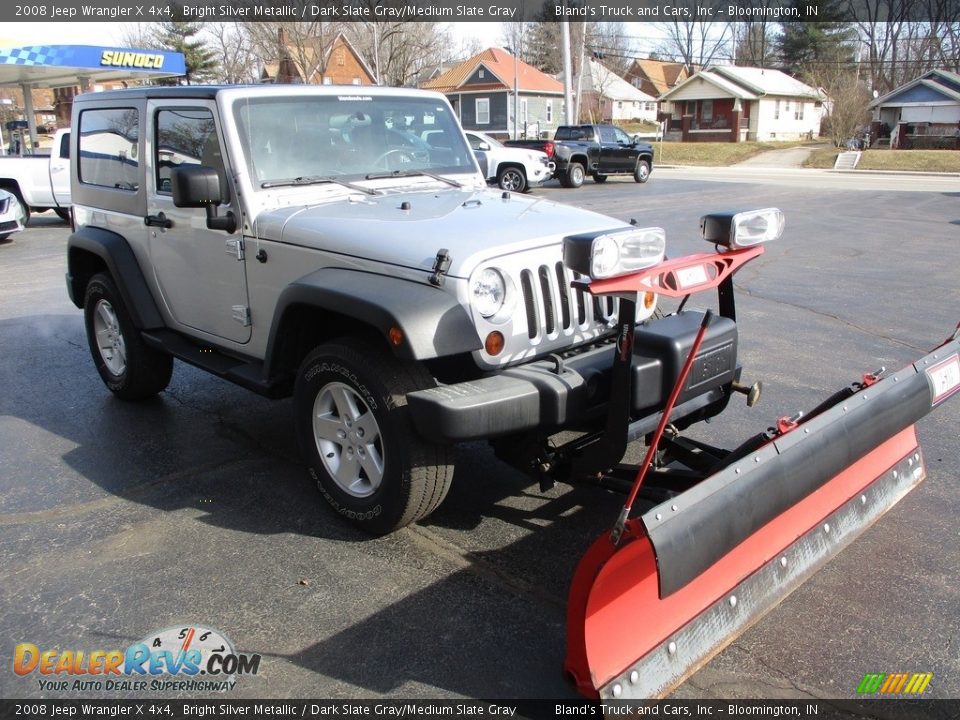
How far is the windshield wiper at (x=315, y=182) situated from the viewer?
4.25m

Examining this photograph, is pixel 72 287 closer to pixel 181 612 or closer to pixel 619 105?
pixel 181 612

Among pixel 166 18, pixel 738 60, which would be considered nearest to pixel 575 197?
pixel 166 18

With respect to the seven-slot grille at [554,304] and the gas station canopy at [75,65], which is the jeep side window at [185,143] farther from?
the gas station canopy at [75,65]

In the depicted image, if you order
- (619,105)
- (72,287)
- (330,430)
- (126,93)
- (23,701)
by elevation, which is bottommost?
(23,701)

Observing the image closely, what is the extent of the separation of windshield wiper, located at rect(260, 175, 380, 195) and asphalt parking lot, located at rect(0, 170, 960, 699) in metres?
1.57

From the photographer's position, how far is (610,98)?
72875 mm

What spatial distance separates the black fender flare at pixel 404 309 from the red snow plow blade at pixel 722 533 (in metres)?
0.68

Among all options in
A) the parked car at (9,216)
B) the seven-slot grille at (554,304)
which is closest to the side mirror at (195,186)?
the seven-slot grille at (554,304)

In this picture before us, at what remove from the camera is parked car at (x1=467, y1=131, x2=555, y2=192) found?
2156 centimetres

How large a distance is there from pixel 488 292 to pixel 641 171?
2458 centimetres

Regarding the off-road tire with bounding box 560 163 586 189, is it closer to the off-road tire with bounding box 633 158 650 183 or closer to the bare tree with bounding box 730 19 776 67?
the off-road tire with bounding box 633 158 650 183

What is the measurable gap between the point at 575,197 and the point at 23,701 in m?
19.8

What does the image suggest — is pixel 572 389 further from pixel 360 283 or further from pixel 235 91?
pixel 235 91

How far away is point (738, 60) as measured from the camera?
284 feet
